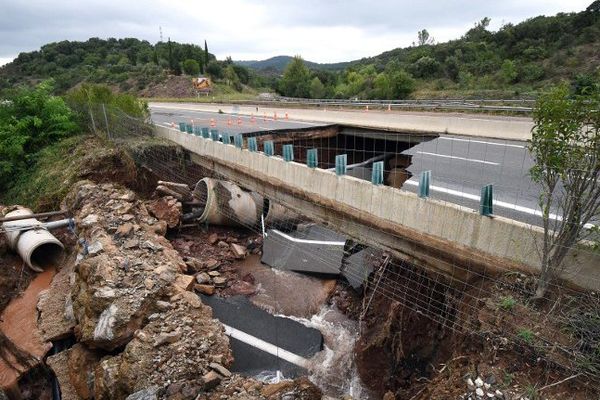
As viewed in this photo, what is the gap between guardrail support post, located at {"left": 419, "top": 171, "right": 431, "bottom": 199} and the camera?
245 inches

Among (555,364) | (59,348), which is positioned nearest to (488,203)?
(555,364)

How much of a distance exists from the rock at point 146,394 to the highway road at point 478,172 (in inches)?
243

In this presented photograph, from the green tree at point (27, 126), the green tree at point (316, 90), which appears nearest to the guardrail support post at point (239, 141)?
the green tree at point (27, 126)

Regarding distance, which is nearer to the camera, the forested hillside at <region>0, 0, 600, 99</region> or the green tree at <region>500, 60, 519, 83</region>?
the forested hillside at <region>0, 0, 600, 99</region>

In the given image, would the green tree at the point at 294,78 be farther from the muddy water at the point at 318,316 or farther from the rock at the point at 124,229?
the muddy water at the point at 318,316

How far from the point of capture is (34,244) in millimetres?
11070

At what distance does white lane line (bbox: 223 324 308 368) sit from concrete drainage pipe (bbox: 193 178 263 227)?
14.6 feet

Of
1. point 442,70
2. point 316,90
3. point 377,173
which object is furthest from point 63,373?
Result: point 316,90

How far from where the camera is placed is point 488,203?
5.52 meters

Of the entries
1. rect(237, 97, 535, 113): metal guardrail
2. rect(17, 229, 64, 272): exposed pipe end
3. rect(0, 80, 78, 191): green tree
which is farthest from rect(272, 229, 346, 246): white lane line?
rect(0, 80, 78, 191): green tree

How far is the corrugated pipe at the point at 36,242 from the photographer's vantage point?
11.1 m

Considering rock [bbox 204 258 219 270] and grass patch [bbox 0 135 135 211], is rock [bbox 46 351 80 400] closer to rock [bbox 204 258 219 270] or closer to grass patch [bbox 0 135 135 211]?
rock [bbox 204 258 219 270]

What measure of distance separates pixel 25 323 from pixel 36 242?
2.55 meters

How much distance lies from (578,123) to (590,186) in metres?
0.83
